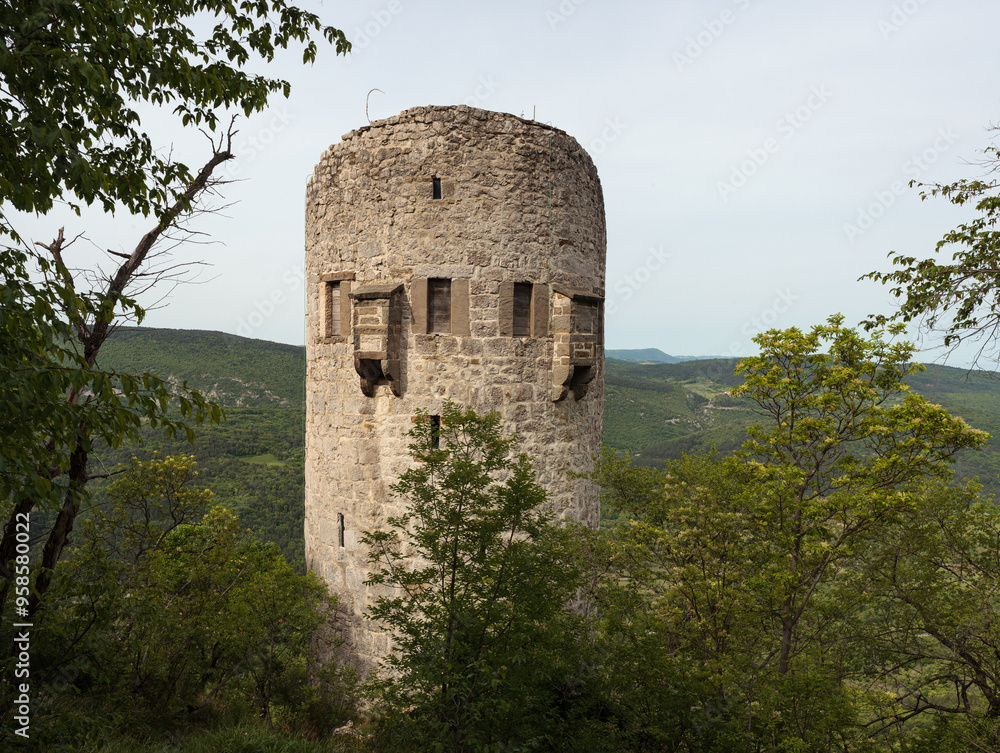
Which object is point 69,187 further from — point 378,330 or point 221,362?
point 221,362

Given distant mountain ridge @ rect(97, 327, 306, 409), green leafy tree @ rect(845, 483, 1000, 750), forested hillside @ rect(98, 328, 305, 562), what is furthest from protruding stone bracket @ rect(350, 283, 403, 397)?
distant mountain ridge @ rect(97, 327, 306, 409)

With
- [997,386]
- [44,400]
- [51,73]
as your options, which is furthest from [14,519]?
[997,386]

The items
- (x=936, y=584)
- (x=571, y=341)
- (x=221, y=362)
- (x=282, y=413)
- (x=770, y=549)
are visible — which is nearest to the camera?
(x=571, y=341)

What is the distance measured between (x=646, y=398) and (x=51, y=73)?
80025 mm

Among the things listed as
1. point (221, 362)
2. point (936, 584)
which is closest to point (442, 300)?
point (936, 584)

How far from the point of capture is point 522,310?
8.66 metres

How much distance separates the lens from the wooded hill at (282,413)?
26375 mm

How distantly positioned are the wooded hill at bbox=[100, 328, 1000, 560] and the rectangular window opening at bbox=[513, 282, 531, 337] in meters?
3.90

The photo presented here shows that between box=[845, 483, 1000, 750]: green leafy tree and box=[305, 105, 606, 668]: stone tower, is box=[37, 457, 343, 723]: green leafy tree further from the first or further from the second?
box=[845, 483, 1000, 750]: green leafy tree

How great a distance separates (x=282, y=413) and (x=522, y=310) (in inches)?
1617

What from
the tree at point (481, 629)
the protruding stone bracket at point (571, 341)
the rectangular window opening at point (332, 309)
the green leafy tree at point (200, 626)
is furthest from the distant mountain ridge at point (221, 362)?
the tree at point (481, 629)

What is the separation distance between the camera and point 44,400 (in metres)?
3.36

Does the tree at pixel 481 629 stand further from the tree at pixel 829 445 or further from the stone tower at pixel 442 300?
the tree at pixel 829 445

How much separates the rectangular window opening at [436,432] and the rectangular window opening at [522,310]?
1668 mm
